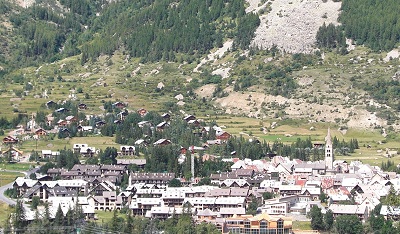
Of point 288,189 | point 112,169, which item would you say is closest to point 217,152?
point 112,169

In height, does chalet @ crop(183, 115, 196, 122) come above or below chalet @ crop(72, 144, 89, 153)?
above

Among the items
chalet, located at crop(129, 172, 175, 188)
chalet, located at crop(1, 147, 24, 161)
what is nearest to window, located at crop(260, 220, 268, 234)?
chalet, located at crop(129, 172, 175, 188)

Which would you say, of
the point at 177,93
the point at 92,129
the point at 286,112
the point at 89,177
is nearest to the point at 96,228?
the point at 89,177

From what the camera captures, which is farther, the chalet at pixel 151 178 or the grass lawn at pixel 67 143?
the grass lawn at pixel 67 143

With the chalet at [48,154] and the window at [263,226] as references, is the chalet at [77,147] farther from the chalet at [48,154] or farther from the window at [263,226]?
the window at [263,226]

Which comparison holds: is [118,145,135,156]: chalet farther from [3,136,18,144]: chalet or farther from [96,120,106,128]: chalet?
[96,120,106,128]: chalet

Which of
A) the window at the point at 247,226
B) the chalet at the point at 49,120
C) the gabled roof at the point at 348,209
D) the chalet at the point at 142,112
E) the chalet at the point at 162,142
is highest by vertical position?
the chalet at the point at 142,112

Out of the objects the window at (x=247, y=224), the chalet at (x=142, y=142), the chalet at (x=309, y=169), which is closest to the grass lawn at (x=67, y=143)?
the chalet at (x=142, y=142)

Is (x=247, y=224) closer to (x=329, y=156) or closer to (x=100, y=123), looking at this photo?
(x=329, y=156)

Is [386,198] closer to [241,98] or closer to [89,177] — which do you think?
[89,177]
